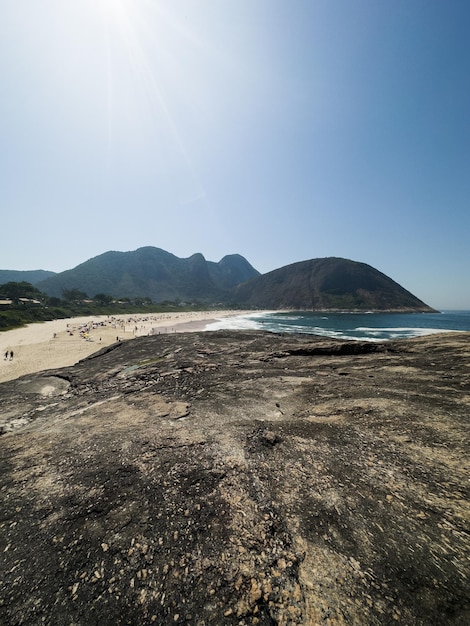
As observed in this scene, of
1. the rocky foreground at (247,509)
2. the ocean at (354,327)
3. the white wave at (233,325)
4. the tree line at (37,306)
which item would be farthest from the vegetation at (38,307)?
the rocky foreground at (247,509)

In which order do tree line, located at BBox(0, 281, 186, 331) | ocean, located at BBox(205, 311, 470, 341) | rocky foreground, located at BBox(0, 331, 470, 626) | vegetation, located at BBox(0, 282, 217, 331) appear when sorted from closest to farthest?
1. rocky foreground, located at BBox(0, 331, 470, 626)
2. ocean, located at BBox(205, 311, 470, 341)
3. vegetation, located at BBox(0, 282, 217, 331)
4. tree line, located at BBox(0, 281, 186, 331)

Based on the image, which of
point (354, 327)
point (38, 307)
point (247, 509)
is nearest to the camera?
point (247, 509)

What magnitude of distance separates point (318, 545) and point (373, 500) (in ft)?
5.72

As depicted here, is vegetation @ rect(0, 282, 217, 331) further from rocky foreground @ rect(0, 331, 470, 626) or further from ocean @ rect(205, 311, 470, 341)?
rocky foreground @ rect(0, 331, 470, 626)

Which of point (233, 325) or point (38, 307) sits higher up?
point (38, 307)

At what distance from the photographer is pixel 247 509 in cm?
528

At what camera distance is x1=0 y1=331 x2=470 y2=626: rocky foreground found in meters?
3.74

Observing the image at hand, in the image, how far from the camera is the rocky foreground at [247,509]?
3744mm

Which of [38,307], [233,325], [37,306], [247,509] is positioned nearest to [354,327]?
[233,325]

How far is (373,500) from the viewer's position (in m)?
5.30

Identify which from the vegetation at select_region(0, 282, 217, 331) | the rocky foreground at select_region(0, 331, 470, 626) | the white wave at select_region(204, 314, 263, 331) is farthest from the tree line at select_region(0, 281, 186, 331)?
the rocky foreground at select_region(0, 331, 470, 626)

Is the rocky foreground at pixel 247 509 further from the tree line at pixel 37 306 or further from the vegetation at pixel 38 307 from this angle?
the tree line at pixel 37 306

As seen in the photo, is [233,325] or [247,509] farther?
[233,325]

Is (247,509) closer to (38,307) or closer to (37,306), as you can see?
(38,307)
